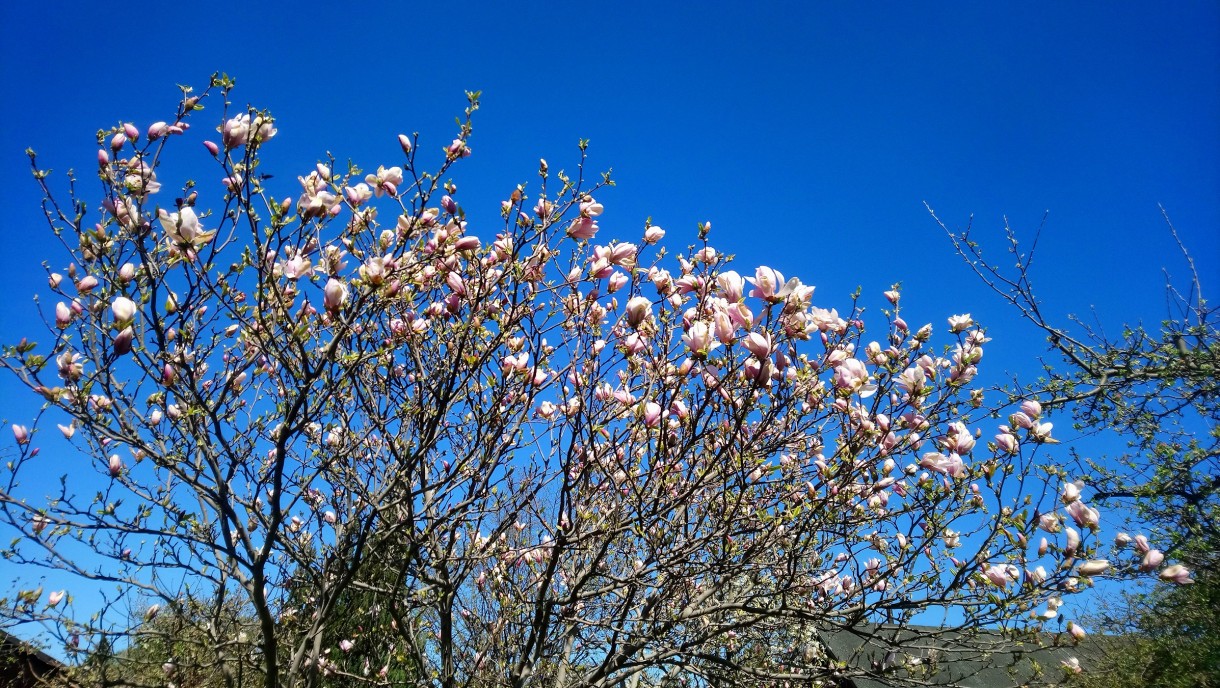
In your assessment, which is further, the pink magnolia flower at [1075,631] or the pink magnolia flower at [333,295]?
the pink magnolia flower at [1075,631]

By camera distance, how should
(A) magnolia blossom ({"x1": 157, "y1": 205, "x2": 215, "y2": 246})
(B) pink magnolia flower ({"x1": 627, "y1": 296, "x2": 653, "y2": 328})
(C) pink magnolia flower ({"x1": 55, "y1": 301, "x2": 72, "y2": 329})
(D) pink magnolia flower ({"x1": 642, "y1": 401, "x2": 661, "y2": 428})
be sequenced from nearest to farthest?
1. (A) magnolia blossom ({"x1": 157, "y1": 205, "x2": 215, "y2": 246})
2. (B) pink magnolia flower ({"x1": 627, "y1": 296, "x2": 653, "y2": 328})
3. (C) pink magnolia flower ({"x1": 55, "y1": 301, "x2": 72, "y2": 329})
4. (D) pink magnolia flower ({"x1": 642, "y1": 401, "x2": 661, "y2": 428})

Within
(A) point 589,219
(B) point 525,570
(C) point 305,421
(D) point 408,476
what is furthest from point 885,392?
(B) point 525,570

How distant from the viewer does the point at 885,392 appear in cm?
283

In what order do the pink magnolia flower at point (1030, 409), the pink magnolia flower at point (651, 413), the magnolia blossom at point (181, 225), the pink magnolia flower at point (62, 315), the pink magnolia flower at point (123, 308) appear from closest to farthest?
the magnolia blossom at point (181, 225) → the pink magnolia flower at point (123, 308) → the pink magnolia flower at point (62, 315) → the pink magnolia flower at point (651, 413) → the pink magnolia flower at point (1030, 409)

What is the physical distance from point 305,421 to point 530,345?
43.1 inches

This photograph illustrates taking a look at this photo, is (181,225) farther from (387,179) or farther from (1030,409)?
(1030,409)

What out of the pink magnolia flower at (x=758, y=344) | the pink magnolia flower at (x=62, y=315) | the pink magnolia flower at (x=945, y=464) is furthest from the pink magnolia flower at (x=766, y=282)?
the pink magnolia flower at (x=62, y=315)

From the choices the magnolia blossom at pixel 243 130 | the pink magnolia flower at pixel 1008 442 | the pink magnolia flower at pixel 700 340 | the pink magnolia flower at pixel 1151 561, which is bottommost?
the pink magnolia flower at pixel 1151 561

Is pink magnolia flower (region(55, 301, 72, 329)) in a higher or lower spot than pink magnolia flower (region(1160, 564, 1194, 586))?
higher

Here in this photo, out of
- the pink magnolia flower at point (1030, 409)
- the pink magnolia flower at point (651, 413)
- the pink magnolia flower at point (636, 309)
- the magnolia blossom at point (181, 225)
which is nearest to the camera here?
the magnolia blossom at point (181, 225)

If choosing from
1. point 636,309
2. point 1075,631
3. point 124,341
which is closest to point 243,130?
point 124,341

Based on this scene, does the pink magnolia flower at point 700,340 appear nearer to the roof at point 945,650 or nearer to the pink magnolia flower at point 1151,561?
the roof at point 945,650

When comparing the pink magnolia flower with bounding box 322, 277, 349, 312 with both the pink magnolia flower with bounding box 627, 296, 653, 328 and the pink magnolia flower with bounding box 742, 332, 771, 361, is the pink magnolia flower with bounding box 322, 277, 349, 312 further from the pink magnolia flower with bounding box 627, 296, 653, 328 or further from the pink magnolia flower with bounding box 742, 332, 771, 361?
the pink magnolia flower with bounding box 742, 332, 771, 361

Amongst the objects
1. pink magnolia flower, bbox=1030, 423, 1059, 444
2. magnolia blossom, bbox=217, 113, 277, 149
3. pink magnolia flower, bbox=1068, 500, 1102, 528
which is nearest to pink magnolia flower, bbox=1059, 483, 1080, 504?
pink magnolia flower, bbox=1068, 500, 1102, 528
